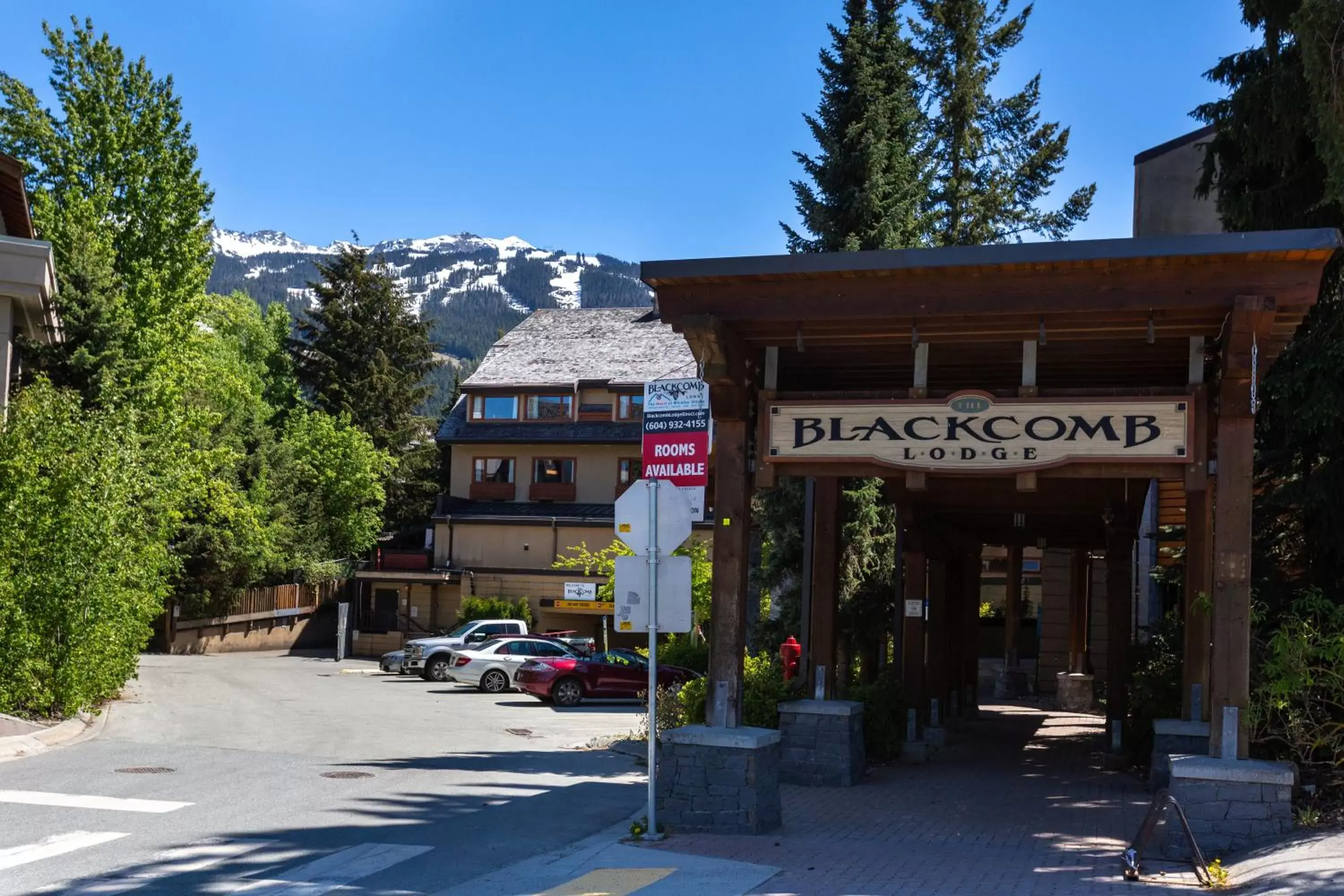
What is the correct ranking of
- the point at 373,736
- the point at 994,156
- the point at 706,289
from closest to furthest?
1. the point at 706,289
2. the point at 373,736
3. the point at 994,156

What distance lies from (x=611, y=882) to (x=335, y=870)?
6.91ft

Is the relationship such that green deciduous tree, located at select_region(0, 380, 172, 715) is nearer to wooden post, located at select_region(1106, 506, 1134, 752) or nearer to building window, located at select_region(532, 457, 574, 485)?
wooden post, located at select_region(1106, 506, 1134, 752)

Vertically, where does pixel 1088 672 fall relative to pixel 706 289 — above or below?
below

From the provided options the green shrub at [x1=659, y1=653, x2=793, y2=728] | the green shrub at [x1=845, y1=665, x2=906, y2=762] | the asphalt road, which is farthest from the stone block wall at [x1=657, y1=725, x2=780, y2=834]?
the green shrub at [x1=845, y1=665, x2=906, y2=762]

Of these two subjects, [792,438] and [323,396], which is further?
[323,396]

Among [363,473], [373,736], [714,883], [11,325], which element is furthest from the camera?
[363,473]

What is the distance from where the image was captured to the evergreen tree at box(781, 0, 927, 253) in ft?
75.4

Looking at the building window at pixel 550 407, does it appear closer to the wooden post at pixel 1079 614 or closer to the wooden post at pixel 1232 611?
the wooden post at pixel 1079 614

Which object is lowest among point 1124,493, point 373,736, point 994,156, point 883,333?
point 373,736

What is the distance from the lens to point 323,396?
6181cm

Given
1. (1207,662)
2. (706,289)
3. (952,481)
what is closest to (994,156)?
(952,481)

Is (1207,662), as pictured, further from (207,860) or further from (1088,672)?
(1088,672)

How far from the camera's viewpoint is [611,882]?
9.39 metres

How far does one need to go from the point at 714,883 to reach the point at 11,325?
61.3 feet
